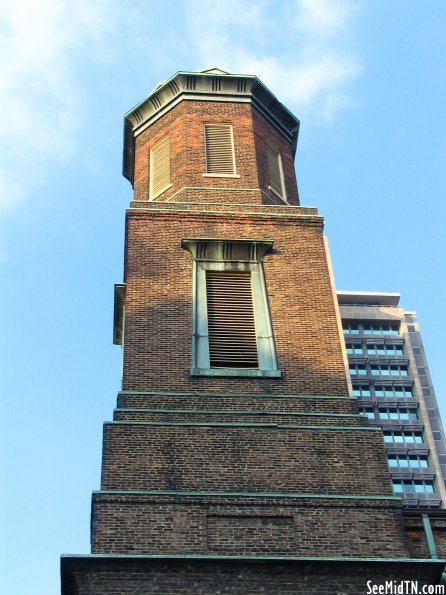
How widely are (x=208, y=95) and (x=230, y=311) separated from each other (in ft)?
29.2

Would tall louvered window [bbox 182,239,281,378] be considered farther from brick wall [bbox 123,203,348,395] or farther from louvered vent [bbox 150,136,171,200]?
louvered vent [bbox 150,136,171,200]

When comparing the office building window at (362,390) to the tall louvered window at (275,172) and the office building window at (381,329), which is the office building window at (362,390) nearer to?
the office building window at (381,329)

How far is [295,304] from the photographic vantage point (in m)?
20.8

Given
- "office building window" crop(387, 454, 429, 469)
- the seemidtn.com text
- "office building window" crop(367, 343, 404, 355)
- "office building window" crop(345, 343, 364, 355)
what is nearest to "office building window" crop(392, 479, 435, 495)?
"office building window" crop(387, 454, 429, 469)

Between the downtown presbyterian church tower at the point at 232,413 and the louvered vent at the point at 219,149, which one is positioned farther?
the louvered vent at the point at 219,149

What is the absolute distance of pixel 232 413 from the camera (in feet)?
58.9

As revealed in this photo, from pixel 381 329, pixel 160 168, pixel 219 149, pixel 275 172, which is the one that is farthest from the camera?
pixel 381 329

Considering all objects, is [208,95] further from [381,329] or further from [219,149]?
[381,329]

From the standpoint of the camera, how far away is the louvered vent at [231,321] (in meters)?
19.7

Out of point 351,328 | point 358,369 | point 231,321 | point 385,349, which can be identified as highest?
point 351,328

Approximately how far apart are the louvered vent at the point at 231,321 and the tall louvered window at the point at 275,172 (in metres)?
4.98

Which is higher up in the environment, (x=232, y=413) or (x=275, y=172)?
(x=275, y=172)

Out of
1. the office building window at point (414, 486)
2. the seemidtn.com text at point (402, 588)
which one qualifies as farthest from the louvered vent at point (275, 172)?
the office building window at point (414, 486)

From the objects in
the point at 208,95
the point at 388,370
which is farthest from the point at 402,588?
the point at 388,370
